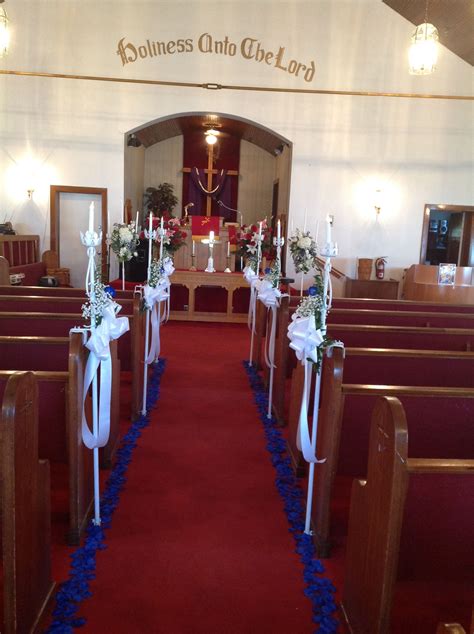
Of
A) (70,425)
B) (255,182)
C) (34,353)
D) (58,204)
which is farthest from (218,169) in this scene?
(70,425)

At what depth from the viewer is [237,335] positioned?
25.5 ft

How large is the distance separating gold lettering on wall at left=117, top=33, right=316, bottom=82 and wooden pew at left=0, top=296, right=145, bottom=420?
6.85m

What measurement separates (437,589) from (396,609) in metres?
0.23

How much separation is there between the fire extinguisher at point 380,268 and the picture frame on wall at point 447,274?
213 centimetres

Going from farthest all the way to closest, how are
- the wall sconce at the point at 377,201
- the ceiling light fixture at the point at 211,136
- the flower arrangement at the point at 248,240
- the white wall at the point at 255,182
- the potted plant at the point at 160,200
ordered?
the white wall at the point at 255,182 → the potted plant at the point at 160,200 → the ceiling light fixture at the point at 211,136 → the wall sconce at the point at 377,201 → the flower arrangement at the point at 248,240

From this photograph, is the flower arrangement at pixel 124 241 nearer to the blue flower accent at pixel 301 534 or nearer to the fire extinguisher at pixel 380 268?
the blue flower accent at pixel 301 534

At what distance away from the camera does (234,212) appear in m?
14.6

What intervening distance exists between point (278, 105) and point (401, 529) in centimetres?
933

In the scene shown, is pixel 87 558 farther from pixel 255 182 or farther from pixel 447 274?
pixel 255 182

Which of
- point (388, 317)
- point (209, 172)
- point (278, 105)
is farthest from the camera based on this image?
point (209, 172)

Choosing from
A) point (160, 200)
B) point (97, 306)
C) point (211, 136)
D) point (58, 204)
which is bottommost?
point (97, 306)

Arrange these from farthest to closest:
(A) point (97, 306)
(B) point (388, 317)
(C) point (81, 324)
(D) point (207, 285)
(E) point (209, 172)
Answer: (E) point (209, 172) → (D) point (207, 285) → (B) point (388, 317) → (C) point (81, 324) → (A) point (97, 306)

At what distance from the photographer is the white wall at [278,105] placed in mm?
9523

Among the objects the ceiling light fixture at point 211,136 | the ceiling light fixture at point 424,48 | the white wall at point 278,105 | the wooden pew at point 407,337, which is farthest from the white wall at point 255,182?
the wooden pew at point 407,337
